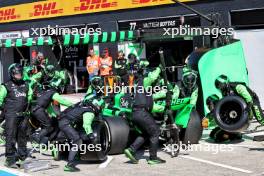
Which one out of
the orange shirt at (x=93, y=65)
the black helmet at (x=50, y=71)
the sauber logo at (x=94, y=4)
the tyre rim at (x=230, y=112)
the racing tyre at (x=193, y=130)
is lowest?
the racing tyre at (x=193, y=130)

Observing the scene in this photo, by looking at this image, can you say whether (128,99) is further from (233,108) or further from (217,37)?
(217,37)

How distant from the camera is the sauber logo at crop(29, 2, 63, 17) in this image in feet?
76.9

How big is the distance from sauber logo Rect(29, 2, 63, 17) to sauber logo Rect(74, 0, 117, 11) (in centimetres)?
A: 144

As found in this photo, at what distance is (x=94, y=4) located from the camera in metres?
21.6

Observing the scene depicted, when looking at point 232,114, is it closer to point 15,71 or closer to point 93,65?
point 15,71

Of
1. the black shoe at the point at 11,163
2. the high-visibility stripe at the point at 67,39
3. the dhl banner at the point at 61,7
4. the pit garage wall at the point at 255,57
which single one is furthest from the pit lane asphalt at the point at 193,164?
the dhl banner at the point at 61,7

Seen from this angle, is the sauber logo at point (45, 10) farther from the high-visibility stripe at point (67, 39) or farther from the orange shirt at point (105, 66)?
the high-visibility stripe at point (67, 39)

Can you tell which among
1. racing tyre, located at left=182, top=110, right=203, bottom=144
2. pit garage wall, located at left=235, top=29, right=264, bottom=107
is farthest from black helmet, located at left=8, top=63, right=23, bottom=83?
pit garage wall, located at left=235, top=29, right=264, bottom=107

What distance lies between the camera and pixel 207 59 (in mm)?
11891

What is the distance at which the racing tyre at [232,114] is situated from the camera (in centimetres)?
1039

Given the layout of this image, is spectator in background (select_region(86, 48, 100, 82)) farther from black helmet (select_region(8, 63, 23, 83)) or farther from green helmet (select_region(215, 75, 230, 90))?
black helmet (select_region(8, 63, 23, 83))

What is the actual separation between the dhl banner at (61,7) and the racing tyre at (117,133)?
32.9 feet

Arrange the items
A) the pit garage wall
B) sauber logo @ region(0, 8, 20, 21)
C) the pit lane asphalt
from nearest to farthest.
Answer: the pit lane asphalt → the pit garage wall → sauber logo @ region(0, 8, 20, 21)

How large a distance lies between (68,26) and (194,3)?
282 inches
